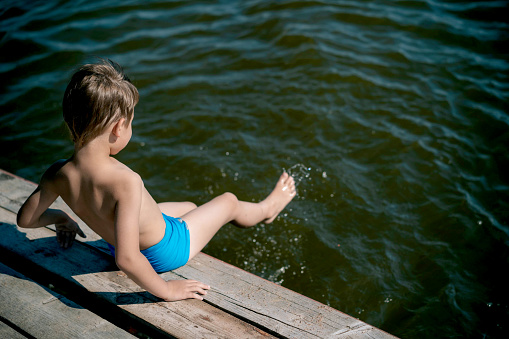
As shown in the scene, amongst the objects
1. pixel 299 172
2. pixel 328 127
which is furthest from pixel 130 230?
pixel 328 127

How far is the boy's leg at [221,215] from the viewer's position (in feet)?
9.21

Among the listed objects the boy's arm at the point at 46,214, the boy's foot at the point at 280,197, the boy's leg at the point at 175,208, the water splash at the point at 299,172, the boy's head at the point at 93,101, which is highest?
the boy's head at the point at 93,101

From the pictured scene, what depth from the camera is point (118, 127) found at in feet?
6.57

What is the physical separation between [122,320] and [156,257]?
44cm

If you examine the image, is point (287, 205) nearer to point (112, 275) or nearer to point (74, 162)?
point (112, 275)

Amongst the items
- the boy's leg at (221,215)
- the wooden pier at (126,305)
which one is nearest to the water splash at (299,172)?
the boy's leg at (221,215)

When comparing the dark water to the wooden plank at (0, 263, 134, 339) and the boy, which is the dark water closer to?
the boy

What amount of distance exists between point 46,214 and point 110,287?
0.61 meters

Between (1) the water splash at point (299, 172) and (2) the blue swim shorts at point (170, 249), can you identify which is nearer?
(2) the blue swim shorts at point (170, 249)

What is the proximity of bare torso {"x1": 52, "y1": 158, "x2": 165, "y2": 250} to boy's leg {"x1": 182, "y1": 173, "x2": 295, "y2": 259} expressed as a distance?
44 cm

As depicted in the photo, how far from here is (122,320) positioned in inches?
97.9

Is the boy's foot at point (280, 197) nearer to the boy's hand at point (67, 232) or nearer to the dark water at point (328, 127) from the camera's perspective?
the dark water at point (328, 127)

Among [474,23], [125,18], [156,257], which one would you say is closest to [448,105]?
[474,23]

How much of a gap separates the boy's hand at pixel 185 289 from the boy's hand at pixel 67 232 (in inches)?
31.3
